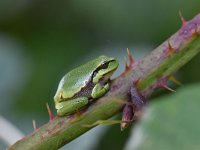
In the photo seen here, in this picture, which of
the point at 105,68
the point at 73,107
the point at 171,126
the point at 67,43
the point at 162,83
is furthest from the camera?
the point at 67,43

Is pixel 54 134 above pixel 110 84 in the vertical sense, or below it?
below

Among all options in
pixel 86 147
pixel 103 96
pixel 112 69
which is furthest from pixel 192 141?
pixel 86 147

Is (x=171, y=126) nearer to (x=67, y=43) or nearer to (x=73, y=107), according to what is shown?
(x=73, y=107)

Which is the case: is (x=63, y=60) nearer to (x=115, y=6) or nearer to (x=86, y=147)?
(x=115, y=6)

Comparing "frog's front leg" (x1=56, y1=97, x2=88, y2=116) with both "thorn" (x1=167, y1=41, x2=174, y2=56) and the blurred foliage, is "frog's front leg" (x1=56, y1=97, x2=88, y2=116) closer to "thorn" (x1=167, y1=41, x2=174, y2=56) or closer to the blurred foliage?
"thorn" (x1=167, y1=41, x2=174, y2=56)

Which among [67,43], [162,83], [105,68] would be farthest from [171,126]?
[67,43]

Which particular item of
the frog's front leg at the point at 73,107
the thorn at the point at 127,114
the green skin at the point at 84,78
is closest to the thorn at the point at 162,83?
the thorn at the point at 127,114
